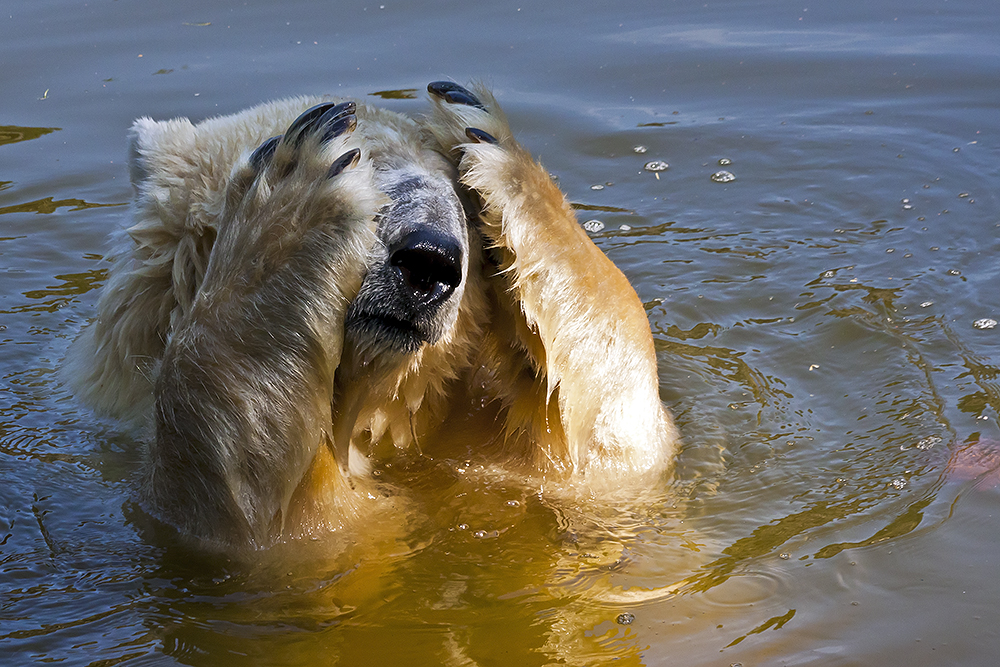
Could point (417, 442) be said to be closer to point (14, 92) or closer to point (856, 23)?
point (14, 92)

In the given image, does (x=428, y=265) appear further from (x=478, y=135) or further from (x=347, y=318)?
(x=478, y=135)

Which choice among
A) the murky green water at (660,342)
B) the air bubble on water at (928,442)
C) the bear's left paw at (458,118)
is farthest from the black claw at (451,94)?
the air bubble on water at (928,442)

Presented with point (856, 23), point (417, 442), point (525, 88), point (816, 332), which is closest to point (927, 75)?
point (856, 23)

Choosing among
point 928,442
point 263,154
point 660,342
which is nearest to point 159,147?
point 263,154

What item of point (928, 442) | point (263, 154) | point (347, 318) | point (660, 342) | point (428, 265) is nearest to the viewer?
point (428, 265)

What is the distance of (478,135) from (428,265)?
21.4 inches

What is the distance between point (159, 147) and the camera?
3180mm

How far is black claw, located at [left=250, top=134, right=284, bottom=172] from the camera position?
9.46ft

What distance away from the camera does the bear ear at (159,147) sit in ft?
10.4

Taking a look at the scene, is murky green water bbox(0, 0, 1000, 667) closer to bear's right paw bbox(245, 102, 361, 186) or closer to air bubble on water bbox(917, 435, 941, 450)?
air bubble on water bbox(917, 435, 941, 450)

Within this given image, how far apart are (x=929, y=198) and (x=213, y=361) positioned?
425 centimetres

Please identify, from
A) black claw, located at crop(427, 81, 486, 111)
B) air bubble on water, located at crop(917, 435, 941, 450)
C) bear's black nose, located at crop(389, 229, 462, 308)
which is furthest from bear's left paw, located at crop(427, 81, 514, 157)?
air bubble on water, located at crop(917, 435, 941, 450)

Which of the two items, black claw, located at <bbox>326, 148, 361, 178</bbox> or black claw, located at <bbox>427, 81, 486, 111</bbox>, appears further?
black claw, located at <bbox>427, 81, 486, 111</bbox>

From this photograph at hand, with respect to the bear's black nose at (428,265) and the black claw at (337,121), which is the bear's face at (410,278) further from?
the black claw at (337,121)
